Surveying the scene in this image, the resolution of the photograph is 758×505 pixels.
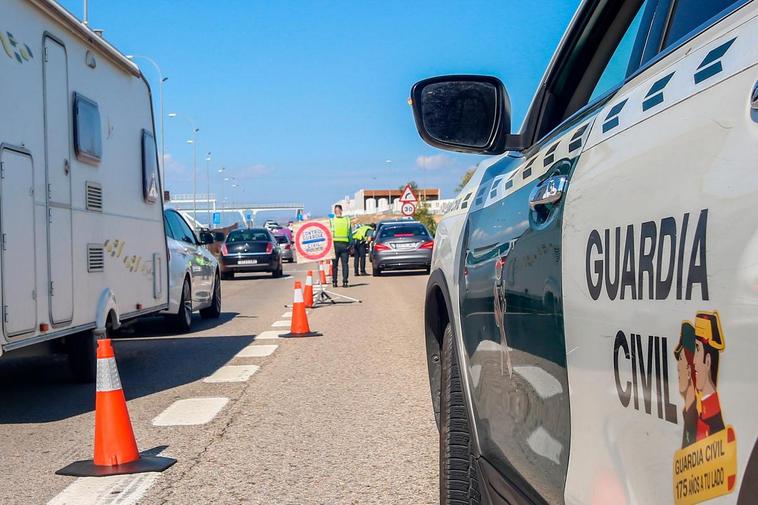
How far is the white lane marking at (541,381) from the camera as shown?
2262 millimetres

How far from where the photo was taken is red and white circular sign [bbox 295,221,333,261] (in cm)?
1953

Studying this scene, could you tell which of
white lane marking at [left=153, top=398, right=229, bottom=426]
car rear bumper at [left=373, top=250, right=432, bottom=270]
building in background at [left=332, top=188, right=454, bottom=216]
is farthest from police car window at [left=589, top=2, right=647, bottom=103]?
building in background at [left=332, top=188, right=454, bottom=216]

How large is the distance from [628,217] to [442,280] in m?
2.36

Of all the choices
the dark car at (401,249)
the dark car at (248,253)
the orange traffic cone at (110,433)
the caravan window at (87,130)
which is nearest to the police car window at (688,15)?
the orange traffic cone at (110,433)

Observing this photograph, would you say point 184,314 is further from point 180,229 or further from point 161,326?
point 180,229

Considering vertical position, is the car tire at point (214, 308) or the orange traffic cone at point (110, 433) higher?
the car tire at point (214, 308)

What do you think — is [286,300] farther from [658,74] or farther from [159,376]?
[658,74]

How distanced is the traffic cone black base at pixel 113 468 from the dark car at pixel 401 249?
22.1 metres

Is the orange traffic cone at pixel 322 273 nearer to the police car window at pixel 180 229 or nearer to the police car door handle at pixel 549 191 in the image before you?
the police car window at pixel 180 229

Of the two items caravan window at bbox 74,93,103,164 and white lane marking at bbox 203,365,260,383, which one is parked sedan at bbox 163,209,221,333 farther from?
caravan window at bbox 74,93,103,164

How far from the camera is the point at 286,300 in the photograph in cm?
1995

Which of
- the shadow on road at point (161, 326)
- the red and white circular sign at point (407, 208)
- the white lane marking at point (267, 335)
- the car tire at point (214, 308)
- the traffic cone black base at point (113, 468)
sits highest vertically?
the red and white circular sign at point (407, 208)

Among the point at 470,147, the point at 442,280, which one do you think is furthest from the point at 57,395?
the point at 470,147

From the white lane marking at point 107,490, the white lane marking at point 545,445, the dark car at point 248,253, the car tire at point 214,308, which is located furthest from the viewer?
the dark car at point 248,253
